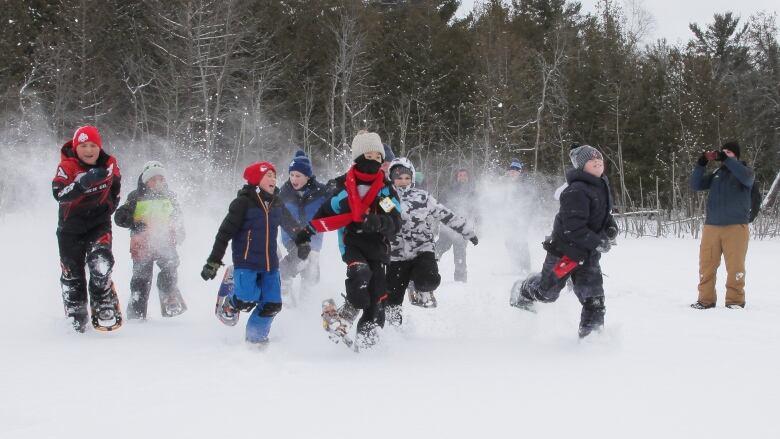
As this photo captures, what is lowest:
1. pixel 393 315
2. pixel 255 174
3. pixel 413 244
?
pixel 393 315

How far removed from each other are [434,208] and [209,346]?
221 cm

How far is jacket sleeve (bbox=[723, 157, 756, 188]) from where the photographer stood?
7234mm

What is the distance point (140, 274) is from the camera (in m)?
6.31

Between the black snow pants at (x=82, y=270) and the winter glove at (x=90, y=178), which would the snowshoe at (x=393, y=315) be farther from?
the winter glove at (x=90, y=178)

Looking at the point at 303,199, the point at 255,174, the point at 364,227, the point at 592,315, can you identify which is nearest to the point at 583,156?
the point at 592,315

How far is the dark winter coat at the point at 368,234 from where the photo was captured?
16.8 ft

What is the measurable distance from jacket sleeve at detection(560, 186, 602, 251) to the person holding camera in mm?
2855

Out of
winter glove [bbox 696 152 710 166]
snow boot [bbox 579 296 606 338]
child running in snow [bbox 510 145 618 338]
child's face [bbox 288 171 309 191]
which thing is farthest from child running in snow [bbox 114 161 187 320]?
winter glove [bbox 696 152 710 166]

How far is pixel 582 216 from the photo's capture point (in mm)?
5094

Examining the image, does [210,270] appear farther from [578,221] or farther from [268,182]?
[578,221]

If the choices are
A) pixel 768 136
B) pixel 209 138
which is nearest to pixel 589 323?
pixel 209 138

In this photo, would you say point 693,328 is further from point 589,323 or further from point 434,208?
point 434,208

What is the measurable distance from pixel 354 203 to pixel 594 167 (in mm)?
1892

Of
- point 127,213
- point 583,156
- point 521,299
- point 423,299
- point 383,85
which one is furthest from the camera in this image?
point 383,85
